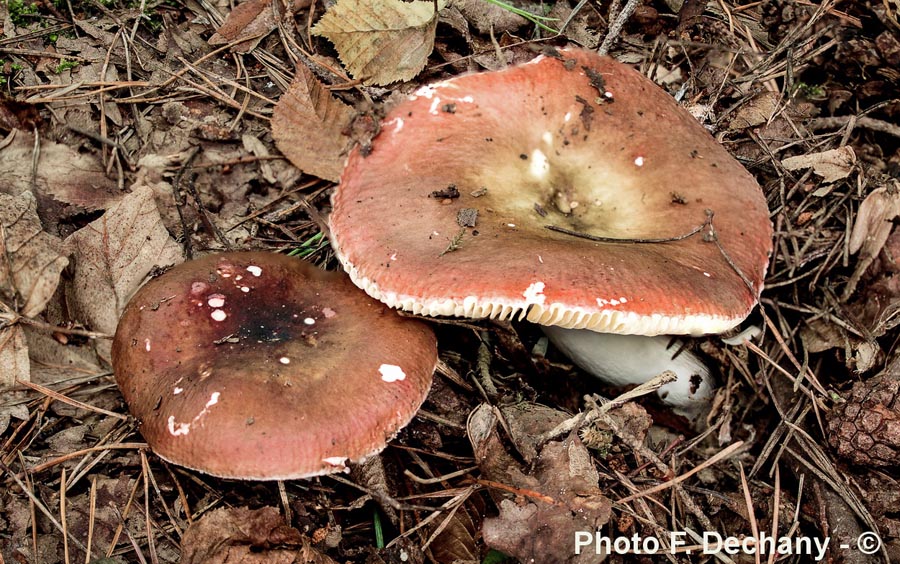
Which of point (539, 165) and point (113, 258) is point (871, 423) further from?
point (113, 258)

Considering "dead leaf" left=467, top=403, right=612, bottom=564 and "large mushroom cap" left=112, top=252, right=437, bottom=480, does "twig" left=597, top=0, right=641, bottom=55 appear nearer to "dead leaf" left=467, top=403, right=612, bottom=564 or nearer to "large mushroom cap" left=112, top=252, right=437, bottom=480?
"large mushroom cap" left=112, top=252, right=437, bottom=480

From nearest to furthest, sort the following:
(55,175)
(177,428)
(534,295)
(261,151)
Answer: (534,295) < (177,428) < (55,175) < (261,151)

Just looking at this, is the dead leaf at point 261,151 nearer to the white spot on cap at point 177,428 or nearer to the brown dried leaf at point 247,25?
the brown dried leaf at point 247,25

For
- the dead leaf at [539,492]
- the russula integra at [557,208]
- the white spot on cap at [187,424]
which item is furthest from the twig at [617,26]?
the white spot on cap at [187,424]

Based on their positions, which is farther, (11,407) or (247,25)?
(247,25)

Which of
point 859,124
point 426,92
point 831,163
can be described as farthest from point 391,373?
point 859,124

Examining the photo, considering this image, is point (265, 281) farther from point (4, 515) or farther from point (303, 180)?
point (4, 515)
